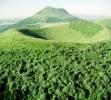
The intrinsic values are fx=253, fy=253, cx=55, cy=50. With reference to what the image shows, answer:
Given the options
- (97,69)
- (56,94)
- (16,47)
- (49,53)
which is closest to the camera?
(56,94)

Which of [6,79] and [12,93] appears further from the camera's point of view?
[6,79]

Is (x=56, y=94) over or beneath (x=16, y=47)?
beneath

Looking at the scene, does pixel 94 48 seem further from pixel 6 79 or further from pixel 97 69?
pixel 6 79

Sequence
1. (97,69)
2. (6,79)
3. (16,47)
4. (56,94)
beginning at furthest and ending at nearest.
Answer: (16,47)
(97,69)
(6,79)
(56,94)

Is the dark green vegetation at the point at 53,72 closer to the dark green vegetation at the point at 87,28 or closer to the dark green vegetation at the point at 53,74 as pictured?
the dark green vegetation at the point at 53,74

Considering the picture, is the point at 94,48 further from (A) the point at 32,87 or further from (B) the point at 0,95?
(B) the point at 0,95

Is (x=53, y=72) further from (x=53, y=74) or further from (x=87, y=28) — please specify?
(x=87, y=28)

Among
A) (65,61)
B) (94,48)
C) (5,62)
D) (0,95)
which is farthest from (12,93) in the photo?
(94,48)

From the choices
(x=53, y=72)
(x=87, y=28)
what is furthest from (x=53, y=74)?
(x=87, y=28)

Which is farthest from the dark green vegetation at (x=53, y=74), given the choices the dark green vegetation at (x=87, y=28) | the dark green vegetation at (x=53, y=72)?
the dark green vegetation at (x=87, y=28)
